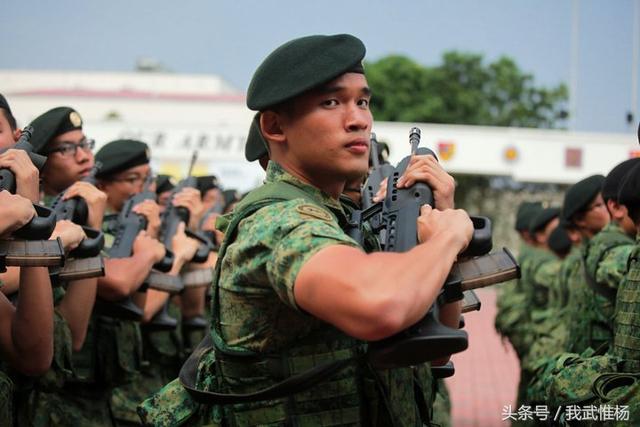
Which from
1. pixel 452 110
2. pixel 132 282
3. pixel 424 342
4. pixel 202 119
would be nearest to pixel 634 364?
pixel 424 342

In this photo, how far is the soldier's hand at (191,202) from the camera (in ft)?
24.3

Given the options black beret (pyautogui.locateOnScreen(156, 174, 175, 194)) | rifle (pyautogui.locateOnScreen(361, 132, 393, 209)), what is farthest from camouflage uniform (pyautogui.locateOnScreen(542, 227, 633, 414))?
black beret (pyautogui.locateOnScreen(156, 174, 175, 194))

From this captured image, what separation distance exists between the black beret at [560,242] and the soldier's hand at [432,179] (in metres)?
6.99

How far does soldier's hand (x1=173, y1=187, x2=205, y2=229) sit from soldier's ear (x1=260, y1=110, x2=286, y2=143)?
4.34 metres

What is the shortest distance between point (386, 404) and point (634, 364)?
5.78 ft

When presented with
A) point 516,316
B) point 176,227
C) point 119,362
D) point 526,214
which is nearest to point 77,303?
point 119,362

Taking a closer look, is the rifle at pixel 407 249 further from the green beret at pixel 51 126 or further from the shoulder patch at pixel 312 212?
the green beret at pixel 51 126

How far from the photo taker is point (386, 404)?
3.05 m

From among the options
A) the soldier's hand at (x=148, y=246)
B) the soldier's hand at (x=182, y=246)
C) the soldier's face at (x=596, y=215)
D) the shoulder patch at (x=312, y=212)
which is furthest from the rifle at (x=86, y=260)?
the soldier's face at (x=596, y=215)

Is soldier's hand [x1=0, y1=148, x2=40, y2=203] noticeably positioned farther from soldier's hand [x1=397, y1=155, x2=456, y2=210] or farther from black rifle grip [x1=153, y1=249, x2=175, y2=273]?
black rifle grip [x1=153, y1=249, x2=175, y2=273]

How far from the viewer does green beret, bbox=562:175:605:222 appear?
767 cm

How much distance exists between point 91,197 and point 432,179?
266 centimetres

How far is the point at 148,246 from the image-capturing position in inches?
241

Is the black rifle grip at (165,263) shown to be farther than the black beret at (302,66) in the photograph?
Yes
